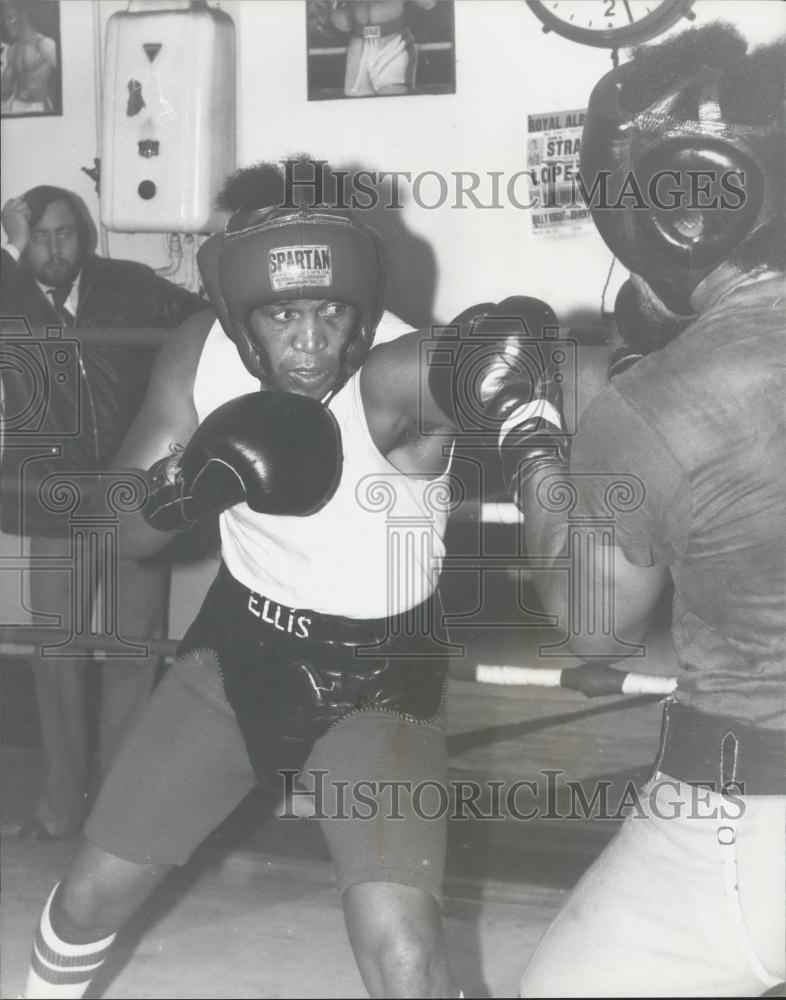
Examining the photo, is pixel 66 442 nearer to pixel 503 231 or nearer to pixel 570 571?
pixel 503 231

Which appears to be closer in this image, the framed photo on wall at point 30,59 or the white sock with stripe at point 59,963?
the white sock with stripe at point 59,963

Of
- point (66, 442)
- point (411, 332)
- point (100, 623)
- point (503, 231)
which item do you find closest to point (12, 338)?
point (66, 442)

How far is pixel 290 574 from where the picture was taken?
139cm

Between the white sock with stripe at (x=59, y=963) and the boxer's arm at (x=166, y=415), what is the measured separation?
483 millimetres

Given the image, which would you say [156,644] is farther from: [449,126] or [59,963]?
[449,126]

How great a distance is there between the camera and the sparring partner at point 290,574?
4.33ft

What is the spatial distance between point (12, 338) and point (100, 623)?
2.11ft

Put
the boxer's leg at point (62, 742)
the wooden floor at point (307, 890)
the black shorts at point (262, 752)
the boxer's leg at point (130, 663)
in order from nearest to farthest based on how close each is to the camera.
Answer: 1. the black shorts at point (262, 752)
2. the wooden floor at point (307, 890)
3. the boxer's leg at point (62, 742)
4. the boxer's leg at point (130, 663)

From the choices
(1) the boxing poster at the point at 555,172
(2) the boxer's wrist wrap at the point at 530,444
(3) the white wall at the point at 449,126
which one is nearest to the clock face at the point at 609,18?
(3) the white wall at the point at 449,126

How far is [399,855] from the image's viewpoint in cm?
117

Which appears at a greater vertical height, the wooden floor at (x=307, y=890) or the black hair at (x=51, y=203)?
the black hair at (x=51, y=203)

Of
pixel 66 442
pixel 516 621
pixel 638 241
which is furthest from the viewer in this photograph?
pixel 516 621

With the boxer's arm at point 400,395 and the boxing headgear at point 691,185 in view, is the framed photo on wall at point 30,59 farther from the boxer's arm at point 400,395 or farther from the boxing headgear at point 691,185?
the boxing headgear at point 691,185

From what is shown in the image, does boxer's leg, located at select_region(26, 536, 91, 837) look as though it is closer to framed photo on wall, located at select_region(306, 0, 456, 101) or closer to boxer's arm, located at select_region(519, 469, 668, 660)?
framed photo on wall, located at select_region(306, 0, 456, 101)
